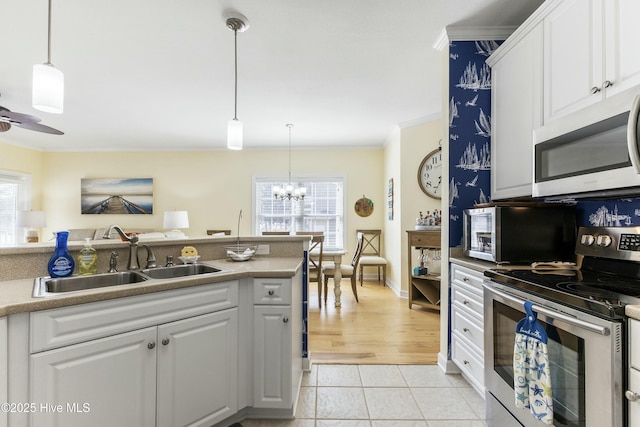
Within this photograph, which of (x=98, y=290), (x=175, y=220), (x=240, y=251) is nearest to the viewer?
(x=98, y=290)

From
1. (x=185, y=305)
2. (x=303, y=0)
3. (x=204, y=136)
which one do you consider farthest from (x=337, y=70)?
(x=204, y=136)

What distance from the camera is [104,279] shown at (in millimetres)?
1611

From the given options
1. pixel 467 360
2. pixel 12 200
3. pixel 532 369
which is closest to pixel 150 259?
pixel 532 369

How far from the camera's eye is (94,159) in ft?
19.2

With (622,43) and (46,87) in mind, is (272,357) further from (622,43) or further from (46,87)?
(622,43)

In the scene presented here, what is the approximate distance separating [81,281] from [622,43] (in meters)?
2.79

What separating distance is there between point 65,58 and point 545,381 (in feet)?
13.1

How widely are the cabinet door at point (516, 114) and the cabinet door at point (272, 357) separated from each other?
5.58 feet

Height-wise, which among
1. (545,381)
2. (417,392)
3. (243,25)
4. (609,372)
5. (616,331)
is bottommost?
(417,392)

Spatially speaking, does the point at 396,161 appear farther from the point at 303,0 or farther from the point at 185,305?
the point at 185,305

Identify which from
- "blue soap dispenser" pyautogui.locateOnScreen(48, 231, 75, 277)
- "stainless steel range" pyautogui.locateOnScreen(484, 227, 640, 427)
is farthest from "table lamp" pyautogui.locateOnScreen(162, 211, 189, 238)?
"stainless steel range" pyautogui.locateOnScreen(484, 227, 640, 427)

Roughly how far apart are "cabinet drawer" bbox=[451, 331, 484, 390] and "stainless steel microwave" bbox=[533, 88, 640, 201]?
3.55ft

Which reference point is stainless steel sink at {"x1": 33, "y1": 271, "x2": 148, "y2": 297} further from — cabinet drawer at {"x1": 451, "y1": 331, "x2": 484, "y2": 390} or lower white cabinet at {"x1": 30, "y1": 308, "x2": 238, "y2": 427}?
cabinet drawer at {"x1": 451, "y1": 331, "x2": 484, "y2": 390}

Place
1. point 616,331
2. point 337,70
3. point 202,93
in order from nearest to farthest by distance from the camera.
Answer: point 616,331
point 337,70
point 202,93
